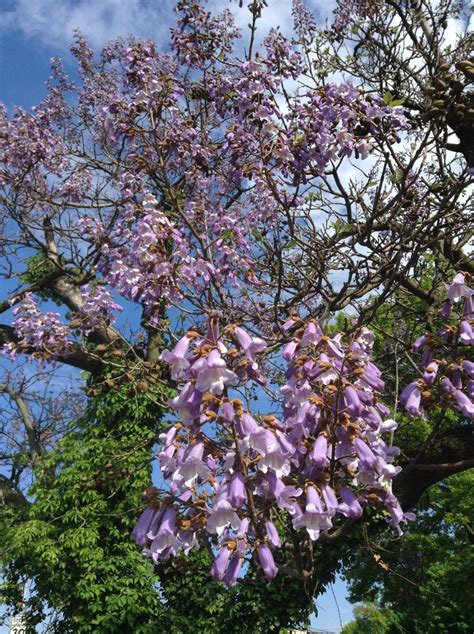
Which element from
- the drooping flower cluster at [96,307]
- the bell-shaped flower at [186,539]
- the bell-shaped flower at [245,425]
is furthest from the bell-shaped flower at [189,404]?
the drooping flower cluster at [96,307]

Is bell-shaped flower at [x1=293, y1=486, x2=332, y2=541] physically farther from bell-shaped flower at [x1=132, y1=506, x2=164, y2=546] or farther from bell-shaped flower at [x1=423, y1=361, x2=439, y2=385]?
bell-shaped flower at [x1=423, y1=361, x2=439, y2=385]

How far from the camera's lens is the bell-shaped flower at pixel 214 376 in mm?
2160

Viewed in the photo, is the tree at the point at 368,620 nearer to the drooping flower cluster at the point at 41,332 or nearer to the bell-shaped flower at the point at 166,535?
the drooping flower cluster at the point at 41,332

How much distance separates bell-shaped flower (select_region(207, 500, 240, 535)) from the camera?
2.19m

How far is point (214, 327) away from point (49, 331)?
5.03 metres

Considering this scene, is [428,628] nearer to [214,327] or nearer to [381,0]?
[381,0]

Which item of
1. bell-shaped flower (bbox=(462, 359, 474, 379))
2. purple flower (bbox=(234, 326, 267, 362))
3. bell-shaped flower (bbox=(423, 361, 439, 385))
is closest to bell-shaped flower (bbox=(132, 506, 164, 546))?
purple flower (bbox=(234, 326, 267, 362))

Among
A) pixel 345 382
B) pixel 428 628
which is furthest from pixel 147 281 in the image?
pixel 428 628

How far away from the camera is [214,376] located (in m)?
2.18

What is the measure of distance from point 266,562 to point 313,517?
249 mm

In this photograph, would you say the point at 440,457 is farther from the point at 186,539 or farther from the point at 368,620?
the point at 368,620

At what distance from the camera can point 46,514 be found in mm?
9945

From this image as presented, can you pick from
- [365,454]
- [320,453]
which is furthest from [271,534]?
[365,454]

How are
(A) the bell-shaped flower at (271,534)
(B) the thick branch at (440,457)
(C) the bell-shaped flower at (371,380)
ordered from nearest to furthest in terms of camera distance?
(A) the bell-shaped flower at (271,534) < (C) the bell-shaped flower at (371,380) < (B) the thick branch at (440,457)
